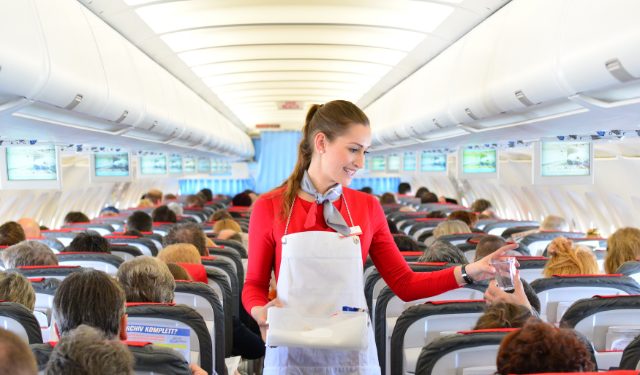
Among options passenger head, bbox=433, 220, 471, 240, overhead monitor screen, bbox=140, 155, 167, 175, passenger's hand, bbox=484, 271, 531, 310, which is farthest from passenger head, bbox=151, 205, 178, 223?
passenger's hand, bbox=484, 271, 531, 310

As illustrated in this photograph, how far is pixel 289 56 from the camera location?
12453mm

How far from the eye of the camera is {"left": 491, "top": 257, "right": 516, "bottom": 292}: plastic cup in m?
3.38

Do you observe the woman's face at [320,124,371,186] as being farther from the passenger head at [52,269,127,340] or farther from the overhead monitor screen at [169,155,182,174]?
the overhead monitor screen at [169,155,182,174]

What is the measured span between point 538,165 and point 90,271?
8.35m

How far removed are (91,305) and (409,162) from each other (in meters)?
21.0

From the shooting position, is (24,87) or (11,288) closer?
(11,288)

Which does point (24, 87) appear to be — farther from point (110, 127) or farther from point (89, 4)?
point (110, 127)

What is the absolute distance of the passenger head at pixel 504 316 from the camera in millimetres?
3304

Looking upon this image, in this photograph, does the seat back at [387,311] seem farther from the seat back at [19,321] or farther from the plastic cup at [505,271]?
the seat back at [19,321]

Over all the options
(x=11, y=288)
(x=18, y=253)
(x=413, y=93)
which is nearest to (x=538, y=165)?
(x=413, y=93)

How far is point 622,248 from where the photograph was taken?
643cm

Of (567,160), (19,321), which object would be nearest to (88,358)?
(19,321)

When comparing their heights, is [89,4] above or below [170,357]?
above

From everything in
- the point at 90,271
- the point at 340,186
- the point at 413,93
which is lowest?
the point at 90,271
